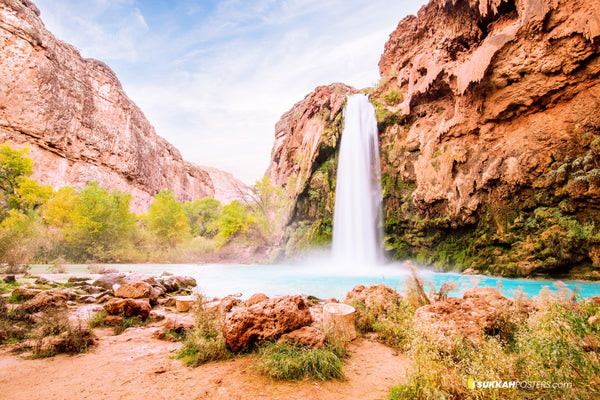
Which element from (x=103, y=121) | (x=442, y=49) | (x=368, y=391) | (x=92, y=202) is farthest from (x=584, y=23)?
(x=103, y=121)

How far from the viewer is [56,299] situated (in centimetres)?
579

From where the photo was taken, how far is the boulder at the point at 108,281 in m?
8.32

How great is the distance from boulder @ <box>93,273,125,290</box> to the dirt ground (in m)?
5.00

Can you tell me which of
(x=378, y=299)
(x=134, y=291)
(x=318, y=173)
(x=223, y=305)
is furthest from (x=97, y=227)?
(x=378, y=299)

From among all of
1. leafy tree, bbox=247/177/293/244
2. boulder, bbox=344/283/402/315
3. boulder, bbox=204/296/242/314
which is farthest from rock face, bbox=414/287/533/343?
leafy tree, bbox=247/177/293/244

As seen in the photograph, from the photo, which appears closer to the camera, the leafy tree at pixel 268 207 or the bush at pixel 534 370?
the bush at pixel 534 370

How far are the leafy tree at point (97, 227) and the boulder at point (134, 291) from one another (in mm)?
21789

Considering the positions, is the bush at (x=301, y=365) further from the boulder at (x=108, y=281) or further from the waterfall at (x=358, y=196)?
the waterfall at (x=358, y=196)

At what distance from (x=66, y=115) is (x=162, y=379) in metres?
54.1

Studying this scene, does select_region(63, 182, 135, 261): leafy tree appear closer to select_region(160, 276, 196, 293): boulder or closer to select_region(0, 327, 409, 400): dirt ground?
select_region(160, 276, 196, 293): boulder

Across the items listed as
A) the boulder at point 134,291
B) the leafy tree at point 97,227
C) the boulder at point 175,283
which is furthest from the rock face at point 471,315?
the leafy tree at point 97,227

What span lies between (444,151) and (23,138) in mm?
50782

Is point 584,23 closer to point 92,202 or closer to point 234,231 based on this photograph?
point 234,231

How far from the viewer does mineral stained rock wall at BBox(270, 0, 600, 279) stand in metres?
11.3
